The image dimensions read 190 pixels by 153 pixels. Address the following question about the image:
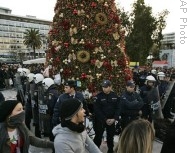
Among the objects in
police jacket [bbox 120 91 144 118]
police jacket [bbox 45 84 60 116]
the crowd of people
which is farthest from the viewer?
police jacket [bbox 45 84 60 116]

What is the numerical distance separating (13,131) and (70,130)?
2.33 feet

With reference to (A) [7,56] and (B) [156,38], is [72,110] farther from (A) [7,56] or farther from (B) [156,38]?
(A) [7,56]

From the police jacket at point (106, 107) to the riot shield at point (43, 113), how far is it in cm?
165

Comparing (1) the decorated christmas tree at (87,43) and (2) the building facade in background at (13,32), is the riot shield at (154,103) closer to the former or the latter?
(1) the decorated christmas tree at (87,43)

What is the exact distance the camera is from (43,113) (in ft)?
26.6

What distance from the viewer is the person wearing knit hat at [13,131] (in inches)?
141

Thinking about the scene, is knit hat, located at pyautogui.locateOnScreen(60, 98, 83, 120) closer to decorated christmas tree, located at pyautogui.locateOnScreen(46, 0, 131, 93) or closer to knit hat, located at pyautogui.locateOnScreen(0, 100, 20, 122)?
knit hat, located at pyautogui.locateOnScreen(0, 100, 20, 122)

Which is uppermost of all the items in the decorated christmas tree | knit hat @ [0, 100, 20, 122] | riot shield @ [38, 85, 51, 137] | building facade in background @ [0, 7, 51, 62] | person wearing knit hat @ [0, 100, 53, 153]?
building facade in background @ [0, 7, 51, 62]

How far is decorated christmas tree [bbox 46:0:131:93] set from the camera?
10273mm

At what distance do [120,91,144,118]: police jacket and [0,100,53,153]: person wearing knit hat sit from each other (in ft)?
12.5

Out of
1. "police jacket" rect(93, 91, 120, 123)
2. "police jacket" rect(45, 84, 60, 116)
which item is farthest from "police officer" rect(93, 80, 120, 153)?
"police jacket" rect(45, 84, 60, 116)

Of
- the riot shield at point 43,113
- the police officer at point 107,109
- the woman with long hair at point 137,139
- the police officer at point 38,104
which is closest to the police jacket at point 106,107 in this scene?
the police officer at point 107,109

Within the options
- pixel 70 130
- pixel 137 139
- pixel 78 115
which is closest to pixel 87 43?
pixel 78 115

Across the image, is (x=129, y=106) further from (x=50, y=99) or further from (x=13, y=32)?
(x=13, y=32)
